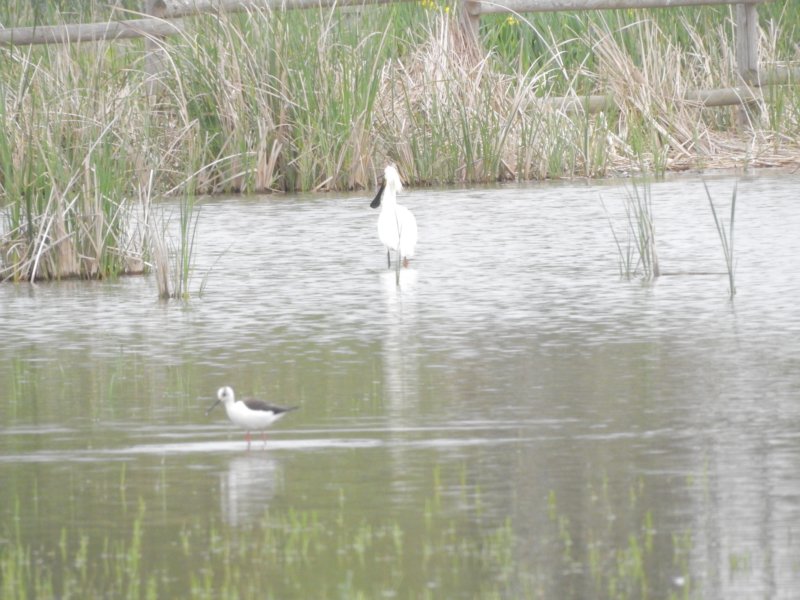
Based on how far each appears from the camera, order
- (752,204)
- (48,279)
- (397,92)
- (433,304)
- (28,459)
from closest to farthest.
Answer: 1. (28,459)
2. (433,304)
3. (48,279)
4. (752,204)
5. (397,92)

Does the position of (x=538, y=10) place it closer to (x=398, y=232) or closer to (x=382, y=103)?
(x=382, y=103)

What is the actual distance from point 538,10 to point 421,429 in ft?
41.4

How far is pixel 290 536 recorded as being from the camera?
4.74m

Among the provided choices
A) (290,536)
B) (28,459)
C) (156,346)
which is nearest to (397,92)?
(156,346)

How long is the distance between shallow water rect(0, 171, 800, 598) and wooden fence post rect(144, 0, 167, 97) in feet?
14.6

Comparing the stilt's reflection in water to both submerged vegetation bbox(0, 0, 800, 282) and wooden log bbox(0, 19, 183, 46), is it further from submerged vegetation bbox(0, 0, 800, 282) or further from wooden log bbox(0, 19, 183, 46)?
wooden log bbox(0, 19, 183, 46)

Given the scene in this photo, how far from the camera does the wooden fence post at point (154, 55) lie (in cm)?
1539

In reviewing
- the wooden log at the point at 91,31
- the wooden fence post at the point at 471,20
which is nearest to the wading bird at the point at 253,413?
the wooden log at the point at 91,31

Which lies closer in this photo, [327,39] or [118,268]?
[118,268]

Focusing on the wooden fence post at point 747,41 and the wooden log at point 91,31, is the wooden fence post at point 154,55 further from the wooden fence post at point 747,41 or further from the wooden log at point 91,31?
the wooden fence post at point 747,41

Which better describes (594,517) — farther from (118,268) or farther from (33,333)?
(118,268)

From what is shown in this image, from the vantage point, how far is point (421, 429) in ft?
19.9

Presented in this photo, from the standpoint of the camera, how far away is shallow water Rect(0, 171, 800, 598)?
14.7ft

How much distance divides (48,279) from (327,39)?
5442 millimetres
